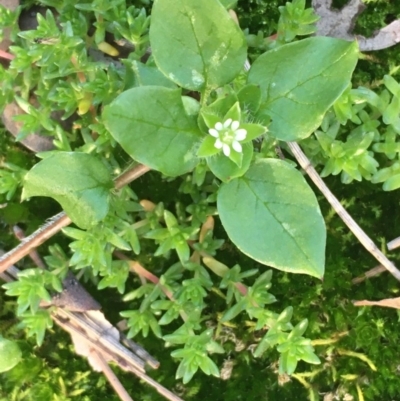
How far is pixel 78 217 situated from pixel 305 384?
1248 mm

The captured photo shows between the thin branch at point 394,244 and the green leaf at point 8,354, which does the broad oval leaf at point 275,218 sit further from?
the green leaf at point 8,354

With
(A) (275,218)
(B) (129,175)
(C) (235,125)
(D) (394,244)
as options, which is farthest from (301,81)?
(D) (394,244)

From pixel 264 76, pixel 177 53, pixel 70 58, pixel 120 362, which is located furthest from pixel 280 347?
pixel 70 58

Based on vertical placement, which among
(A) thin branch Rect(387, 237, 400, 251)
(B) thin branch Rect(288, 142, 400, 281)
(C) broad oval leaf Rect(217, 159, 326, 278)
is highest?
(C) broad oval leaf Rect(217, 159, 326, 278)

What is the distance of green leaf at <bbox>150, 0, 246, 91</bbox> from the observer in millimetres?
1453

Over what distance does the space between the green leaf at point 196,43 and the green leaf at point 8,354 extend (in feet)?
4.12

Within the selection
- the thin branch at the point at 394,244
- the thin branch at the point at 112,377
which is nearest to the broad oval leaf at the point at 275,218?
the thin branch at the point at 394,244

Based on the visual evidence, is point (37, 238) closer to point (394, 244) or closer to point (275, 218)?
point (275, 218)

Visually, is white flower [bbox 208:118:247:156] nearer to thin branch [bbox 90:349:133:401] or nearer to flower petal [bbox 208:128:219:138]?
flower petal [bbox 208:128:219:138]

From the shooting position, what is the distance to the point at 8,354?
2.15 meters

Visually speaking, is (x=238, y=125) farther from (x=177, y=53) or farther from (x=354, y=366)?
(x=354, y=366)

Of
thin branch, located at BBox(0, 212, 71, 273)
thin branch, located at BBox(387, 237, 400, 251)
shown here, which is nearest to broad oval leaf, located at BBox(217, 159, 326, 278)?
thin branch, located at BBox(0, 212, 71, 273)

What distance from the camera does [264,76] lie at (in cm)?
159

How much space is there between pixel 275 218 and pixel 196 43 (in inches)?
20.2
